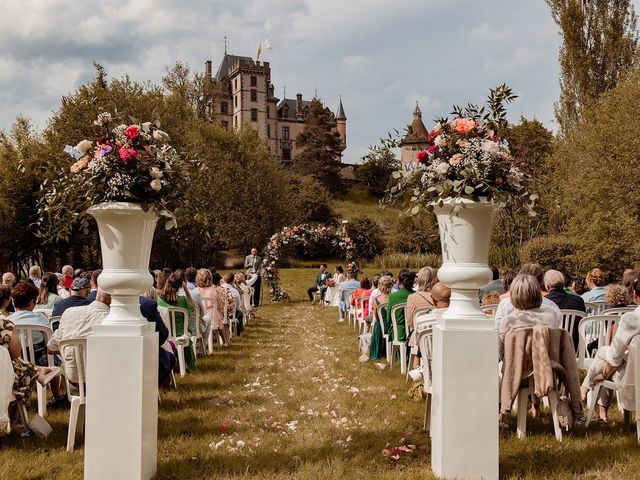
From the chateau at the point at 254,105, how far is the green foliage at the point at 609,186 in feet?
193

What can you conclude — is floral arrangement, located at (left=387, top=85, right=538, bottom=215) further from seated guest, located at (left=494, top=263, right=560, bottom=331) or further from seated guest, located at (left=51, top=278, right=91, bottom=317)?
seated guest, located at (left=51, top=278, right=91, bottom=317)

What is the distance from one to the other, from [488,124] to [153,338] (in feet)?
9.20

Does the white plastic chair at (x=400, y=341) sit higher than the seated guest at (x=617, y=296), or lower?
lower

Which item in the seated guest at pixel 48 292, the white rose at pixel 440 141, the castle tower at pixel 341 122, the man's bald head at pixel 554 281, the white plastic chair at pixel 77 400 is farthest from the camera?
the castle tower at pixel 341 122

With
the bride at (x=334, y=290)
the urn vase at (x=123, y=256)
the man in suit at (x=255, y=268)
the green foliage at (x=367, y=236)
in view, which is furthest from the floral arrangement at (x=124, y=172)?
the green foliage at (x=367, y=236)

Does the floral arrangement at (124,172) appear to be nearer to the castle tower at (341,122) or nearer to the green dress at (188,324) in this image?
the green dress at (188,324)

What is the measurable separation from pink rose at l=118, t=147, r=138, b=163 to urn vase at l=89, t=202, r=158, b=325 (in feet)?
0.98

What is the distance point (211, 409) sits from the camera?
19.9 ft

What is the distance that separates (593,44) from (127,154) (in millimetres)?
27092

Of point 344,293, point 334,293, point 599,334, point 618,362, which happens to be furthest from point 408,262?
point 618,362

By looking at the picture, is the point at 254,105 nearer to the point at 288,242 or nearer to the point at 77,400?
the point at 288,242

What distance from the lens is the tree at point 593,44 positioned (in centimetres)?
2575

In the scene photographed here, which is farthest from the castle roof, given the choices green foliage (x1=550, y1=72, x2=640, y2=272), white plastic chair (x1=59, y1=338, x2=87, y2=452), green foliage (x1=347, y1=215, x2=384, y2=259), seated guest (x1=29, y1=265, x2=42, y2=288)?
white plastic chair (x1=59, y1=338, x2=87, y2=452)

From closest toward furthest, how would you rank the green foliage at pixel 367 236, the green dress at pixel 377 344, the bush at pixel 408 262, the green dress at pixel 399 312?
the green dress at pixel 399 312
the green dress at pixel 377 344
the bush at pixel 408 262
the green foliage at pixel 367 236
